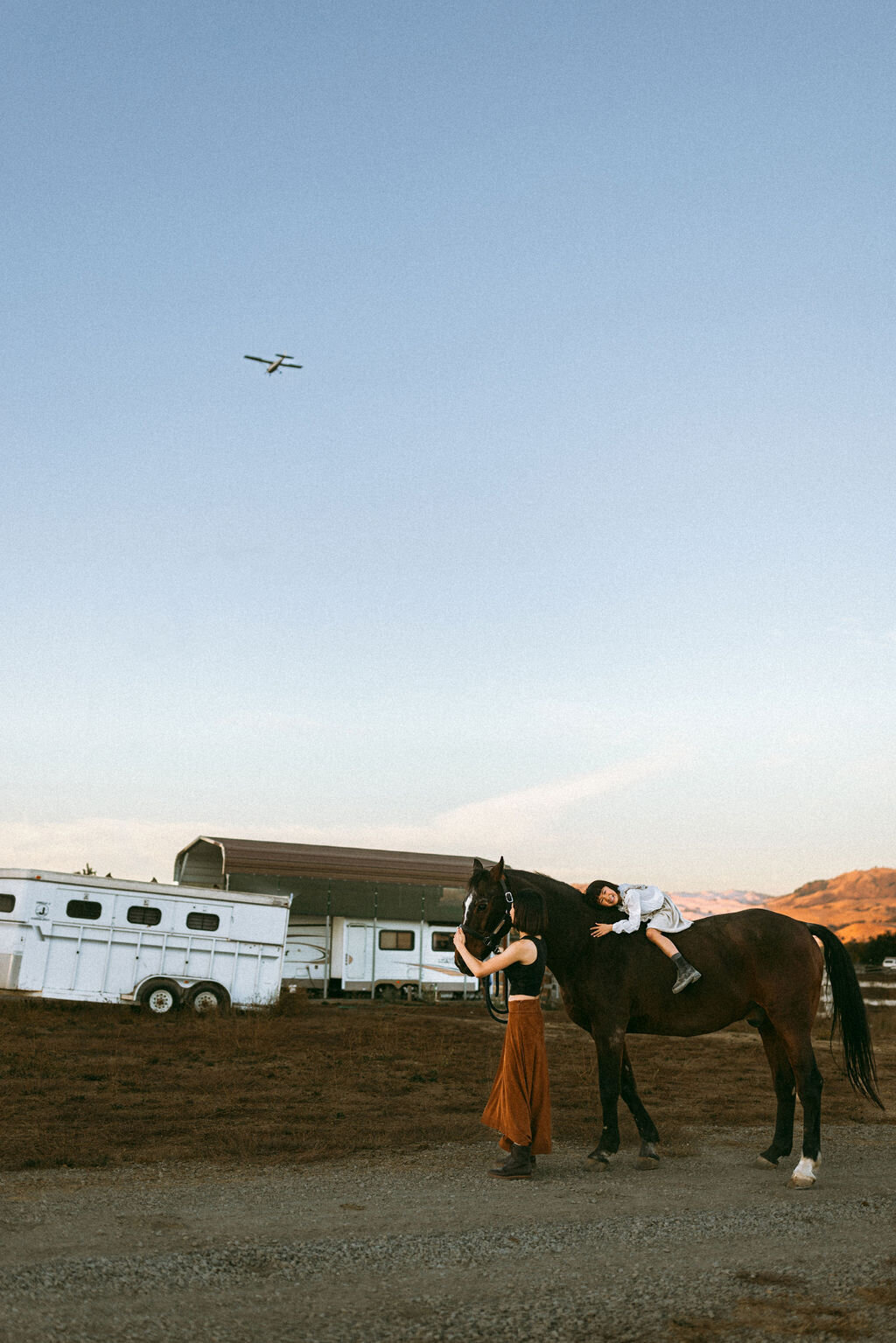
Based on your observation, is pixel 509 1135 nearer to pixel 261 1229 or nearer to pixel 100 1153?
pixel 261 1229

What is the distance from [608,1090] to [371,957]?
22972 mm

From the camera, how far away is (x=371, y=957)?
30141mm

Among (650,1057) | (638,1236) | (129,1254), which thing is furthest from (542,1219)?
(650,1057)

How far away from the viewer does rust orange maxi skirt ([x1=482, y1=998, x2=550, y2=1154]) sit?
7.54 metres

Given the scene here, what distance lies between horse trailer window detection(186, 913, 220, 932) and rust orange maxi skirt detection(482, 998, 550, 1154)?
15.6 metres

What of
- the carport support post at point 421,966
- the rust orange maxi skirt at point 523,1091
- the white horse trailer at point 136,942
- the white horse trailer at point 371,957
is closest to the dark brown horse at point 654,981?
the rust orange maxi skirt at point 523,1091

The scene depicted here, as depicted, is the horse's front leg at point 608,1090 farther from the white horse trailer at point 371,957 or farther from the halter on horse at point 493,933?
the white horse trailer at point 371,957

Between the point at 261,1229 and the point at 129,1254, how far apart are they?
87 cm

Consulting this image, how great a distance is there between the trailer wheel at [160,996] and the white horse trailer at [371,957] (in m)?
8.00

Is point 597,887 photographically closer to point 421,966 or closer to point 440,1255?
point 440,1255

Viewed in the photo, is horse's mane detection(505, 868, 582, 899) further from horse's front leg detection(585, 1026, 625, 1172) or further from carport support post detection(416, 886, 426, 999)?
carport support post detection(416, 886, 426, 999)

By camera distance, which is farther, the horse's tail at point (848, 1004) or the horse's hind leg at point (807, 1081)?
the horse's tail at point (848, 1004)

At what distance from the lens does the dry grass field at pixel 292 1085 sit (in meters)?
8.97

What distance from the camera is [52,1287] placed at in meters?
4.60
